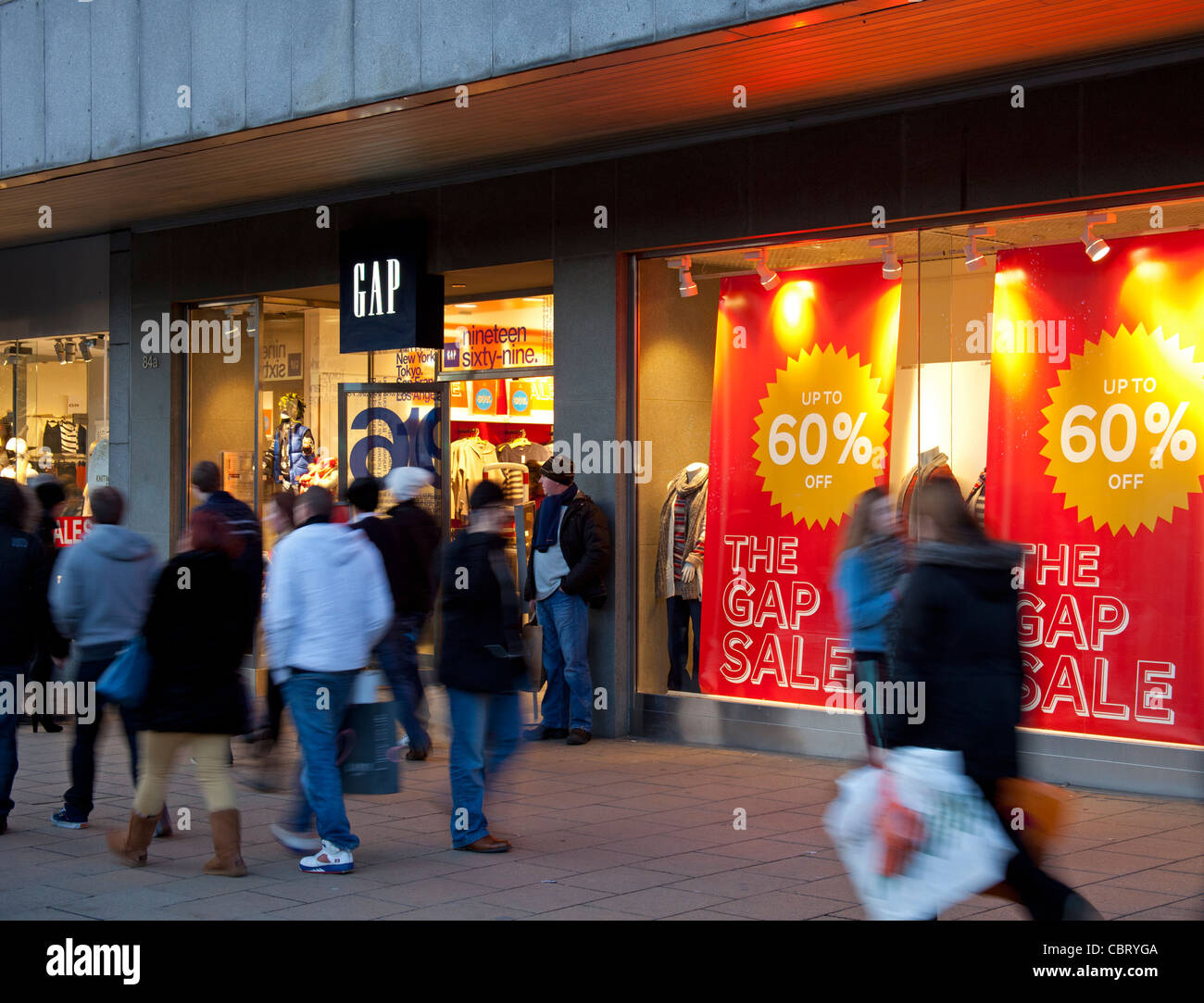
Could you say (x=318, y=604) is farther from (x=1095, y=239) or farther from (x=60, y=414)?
(x=60, y=414)

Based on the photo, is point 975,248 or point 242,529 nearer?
point 242,529

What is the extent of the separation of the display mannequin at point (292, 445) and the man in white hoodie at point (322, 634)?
7.37 metres

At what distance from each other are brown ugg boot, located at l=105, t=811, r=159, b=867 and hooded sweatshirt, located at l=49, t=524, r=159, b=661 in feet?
3.56

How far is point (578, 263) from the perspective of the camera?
11102 millimetres

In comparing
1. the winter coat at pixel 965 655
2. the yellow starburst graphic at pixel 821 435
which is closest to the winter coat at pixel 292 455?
the yellow starburst graphic at pixel 821 435

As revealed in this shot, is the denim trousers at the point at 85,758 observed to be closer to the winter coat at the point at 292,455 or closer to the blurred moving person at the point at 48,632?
the blurred moving person at the point at 48,632

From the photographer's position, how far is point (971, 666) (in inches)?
183

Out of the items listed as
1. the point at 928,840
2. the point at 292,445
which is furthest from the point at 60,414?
the point at 928,840

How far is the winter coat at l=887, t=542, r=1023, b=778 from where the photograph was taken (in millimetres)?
4609

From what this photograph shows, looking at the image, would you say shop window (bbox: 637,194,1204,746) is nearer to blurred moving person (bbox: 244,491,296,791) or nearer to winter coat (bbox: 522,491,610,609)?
winter coat (bbox: 522,491,610,609)

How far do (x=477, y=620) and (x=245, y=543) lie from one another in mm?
1201

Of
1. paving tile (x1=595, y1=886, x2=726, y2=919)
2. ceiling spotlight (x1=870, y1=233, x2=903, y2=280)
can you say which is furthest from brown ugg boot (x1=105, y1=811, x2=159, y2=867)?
ceiling spotlight (x1=870, y1=233, x2=903, y2=280)

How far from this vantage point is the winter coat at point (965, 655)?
4.61m

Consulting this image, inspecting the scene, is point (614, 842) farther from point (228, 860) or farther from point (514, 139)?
point (514, 139)
